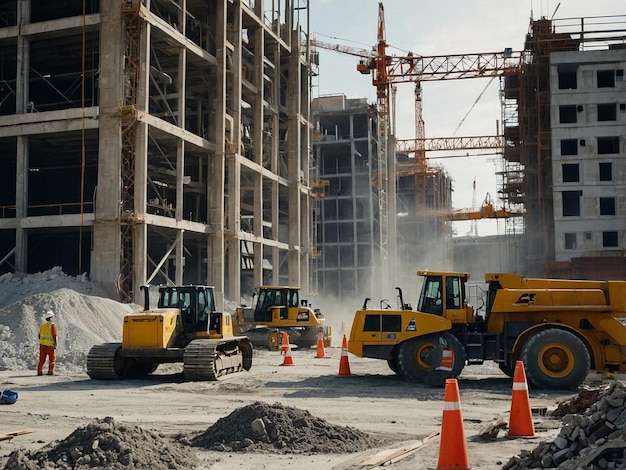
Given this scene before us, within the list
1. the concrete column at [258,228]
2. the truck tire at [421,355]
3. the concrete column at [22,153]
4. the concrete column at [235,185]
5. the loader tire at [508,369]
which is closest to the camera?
the truck tire at [421,355]

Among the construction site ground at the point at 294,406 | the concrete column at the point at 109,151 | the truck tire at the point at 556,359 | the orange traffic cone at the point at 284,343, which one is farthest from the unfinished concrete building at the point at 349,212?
the truck tire at the point at 556,359

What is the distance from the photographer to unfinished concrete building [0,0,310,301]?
94.8 ft

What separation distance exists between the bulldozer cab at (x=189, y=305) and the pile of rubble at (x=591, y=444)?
11729 millimetres

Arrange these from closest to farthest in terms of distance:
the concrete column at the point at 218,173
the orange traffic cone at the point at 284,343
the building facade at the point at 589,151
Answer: the orange traffic cone at the point at 284,343, the concrete column at the point at 218,173, the building facade at the point at 589,151

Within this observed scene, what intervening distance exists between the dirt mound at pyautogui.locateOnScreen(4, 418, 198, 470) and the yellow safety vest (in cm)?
1062

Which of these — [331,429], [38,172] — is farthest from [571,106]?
[331,429]

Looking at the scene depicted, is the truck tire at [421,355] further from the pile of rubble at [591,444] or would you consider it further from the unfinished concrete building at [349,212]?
the unfinished concrete building at [349,212]

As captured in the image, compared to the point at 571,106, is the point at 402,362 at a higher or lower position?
lower

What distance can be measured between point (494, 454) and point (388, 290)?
57.8 meters

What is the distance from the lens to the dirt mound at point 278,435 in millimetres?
8641

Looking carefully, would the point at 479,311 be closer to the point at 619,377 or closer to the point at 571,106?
the point at 619,377

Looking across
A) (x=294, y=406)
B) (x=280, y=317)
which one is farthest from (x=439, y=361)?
(x=280, y=317)

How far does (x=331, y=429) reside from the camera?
9164mm

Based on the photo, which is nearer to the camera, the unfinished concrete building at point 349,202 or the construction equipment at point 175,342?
the construction equipment at point 175,342
